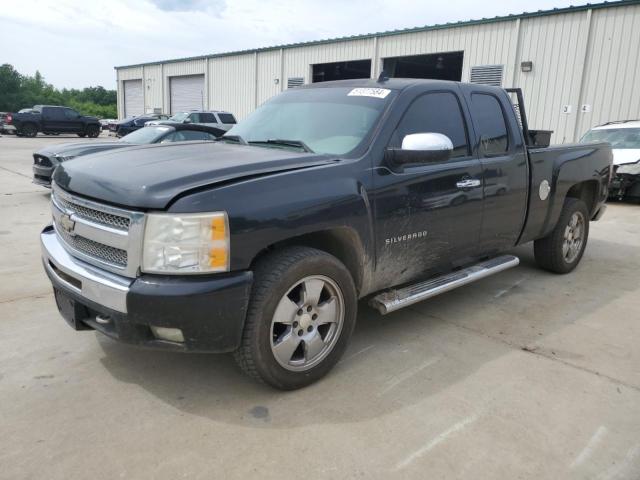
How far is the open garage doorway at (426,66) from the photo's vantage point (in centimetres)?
2318

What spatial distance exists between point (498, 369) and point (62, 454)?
2.60 metres

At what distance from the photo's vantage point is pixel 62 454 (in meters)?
2.50

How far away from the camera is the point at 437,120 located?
397cm

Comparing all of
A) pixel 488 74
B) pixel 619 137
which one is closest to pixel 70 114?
→ pixel 488 74

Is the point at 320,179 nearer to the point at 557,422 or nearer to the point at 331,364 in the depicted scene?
the point at 331,364

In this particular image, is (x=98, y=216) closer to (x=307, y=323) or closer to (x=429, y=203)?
(x=307, y=323)

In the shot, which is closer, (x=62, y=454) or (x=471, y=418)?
(x=62, y=454)

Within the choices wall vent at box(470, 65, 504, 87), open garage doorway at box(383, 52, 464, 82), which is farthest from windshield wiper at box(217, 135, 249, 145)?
open garage doorway at box(383, 52, 464, 82)

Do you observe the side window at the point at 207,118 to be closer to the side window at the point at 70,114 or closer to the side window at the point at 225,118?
the side window at the point at 225,118

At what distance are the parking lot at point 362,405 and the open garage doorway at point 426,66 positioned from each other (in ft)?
65.5

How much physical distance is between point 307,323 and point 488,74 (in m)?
17.6

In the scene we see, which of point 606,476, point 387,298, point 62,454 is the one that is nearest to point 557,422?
point 606,476

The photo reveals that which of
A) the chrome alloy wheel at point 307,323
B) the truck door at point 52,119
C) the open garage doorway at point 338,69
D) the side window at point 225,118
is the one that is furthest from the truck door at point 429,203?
Result: the truck door at point 52,119

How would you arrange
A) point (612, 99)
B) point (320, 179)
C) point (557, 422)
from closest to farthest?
point (557, 422) < point (320, 179) < point (612, 99)
